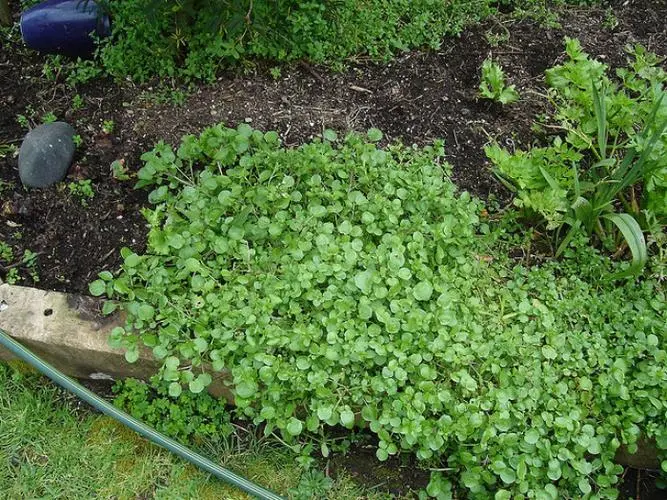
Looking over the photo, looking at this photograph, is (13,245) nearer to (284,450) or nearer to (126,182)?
(126,182)

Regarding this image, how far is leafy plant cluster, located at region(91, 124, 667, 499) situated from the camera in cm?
207

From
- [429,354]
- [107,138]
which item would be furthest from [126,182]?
[429,354]

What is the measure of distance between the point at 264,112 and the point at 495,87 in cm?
109

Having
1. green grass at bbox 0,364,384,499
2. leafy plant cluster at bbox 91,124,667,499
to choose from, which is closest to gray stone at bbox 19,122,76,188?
leafy plant cluster at bbox 91,124,667,499

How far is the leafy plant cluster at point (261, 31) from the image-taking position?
2.69m

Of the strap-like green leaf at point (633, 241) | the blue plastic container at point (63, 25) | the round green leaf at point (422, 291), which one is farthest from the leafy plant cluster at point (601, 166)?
the blue plastic container at point (63, 25)

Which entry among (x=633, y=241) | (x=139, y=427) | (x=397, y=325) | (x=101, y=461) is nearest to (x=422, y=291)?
(x=397, y=325)

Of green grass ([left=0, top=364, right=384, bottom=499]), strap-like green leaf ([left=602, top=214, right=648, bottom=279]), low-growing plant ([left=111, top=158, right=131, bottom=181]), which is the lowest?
green grass ([left=0, top=364, right=384, bottom=499])

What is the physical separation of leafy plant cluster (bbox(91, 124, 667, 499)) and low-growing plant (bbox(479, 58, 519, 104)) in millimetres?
643

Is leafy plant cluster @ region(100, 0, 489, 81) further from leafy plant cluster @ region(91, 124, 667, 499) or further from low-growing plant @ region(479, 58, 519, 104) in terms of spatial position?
leafy plant cluster @ region(91, 124, 667, 499)

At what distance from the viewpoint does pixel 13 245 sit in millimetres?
2729

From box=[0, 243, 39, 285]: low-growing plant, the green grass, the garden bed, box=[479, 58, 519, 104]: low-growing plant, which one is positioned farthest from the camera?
box=[479, 58, 519, 104]: low-growing plant

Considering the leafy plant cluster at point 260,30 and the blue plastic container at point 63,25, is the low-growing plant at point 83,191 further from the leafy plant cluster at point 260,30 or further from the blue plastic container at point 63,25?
the blue plastic container at point 63,25

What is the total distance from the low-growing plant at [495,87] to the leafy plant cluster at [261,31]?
1.41 feet
